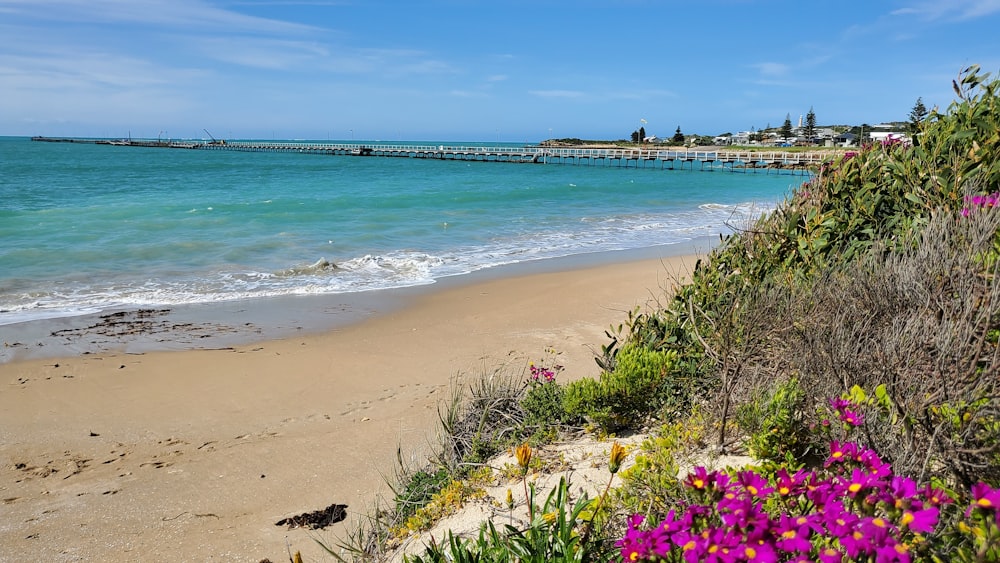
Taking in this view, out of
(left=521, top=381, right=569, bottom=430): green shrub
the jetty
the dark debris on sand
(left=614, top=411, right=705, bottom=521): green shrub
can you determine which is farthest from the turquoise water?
the jetty

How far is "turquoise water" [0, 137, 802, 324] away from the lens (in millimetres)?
12914

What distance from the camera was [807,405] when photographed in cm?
304

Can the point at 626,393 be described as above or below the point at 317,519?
above

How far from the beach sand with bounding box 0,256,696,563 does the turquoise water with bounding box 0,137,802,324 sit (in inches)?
135

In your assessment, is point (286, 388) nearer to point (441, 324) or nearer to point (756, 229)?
point (441, 324)

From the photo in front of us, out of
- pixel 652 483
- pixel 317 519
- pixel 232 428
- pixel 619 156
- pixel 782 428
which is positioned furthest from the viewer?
Result: pixel 619 156

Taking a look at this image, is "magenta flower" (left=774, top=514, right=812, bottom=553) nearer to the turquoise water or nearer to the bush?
the bush

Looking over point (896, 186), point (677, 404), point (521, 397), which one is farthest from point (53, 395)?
point (896, 186)

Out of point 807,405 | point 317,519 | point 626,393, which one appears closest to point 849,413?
point 807,405

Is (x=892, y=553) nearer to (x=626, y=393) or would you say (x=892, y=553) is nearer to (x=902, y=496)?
(x=902, y=496)

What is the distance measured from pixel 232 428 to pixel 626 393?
13.7 feet

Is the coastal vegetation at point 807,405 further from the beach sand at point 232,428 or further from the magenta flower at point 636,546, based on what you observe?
the beach sand at point 232,428

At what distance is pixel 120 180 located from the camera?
45.0m

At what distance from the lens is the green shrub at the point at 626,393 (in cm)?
382
